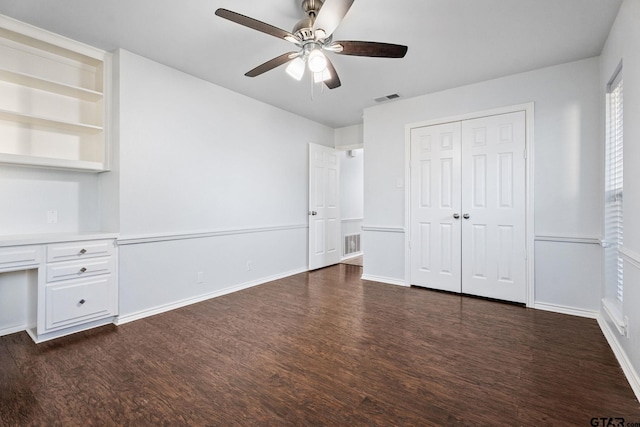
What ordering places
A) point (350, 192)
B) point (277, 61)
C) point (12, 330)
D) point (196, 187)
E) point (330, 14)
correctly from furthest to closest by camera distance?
point (350, 192) → point (196, 187) → point (12, 330) → point (277, 61) → point (330, 14)

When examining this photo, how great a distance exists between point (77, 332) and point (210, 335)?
117 centimetres

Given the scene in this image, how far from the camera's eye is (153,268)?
9.91 ft

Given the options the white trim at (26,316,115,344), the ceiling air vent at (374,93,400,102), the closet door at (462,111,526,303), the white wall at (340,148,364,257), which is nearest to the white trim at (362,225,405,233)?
the closet door at (462,111,526,303)

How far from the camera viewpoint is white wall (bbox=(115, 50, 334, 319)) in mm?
2850

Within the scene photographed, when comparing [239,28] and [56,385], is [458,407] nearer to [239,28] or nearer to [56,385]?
[56,385]

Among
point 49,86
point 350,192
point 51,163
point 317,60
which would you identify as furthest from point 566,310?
point 49,86

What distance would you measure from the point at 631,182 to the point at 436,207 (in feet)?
6.44

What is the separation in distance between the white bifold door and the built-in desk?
11.2 feet

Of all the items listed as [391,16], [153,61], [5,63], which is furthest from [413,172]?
[5,63]

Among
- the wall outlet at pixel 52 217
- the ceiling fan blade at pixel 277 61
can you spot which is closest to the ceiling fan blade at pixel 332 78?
the ceiling fan blade at pixel 277 61

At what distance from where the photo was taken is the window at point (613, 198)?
239 centimetres

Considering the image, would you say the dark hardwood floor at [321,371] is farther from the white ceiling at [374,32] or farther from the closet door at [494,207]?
the white ceiling at [374,32]

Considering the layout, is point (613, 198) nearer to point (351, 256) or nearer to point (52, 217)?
point (351, 256)

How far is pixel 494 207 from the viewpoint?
3.40 m
